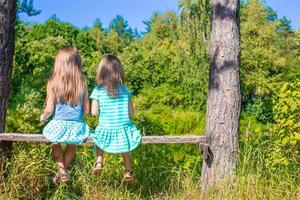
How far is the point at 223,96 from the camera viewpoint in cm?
591

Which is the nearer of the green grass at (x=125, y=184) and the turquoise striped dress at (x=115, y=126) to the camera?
the turquoise striped dress at (x=115, y=126)

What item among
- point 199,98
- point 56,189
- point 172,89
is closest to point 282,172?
point 56,189

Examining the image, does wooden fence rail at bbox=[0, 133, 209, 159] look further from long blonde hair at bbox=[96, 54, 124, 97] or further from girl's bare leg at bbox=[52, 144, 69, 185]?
long blonde hair at bbox=[96, 54, 124, 97]

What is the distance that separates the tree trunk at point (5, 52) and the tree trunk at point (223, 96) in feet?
7.01

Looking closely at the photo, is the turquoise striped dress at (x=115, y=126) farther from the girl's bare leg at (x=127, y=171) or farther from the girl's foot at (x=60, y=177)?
the girl's foot at (x=60, y=177)

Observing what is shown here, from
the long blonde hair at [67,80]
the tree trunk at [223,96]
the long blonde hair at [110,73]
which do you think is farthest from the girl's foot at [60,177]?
the tree trunk at [223,96]

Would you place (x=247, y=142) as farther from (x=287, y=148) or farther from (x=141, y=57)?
(x=141, y=57)

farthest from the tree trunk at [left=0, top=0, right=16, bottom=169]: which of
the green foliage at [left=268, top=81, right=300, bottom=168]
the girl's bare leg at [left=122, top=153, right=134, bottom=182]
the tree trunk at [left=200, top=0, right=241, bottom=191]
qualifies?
the green foliage at [left=268, top=81, right=300, bottom=168]

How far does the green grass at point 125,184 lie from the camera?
5438mm

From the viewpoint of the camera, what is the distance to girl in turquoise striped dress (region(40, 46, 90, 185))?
526cm

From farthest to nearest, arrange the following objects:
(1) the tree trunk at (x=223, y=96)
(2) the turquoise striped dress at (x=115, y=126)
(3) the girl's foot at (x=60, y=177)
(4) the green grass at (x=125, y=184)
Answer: (1) the tree trunk at (x=223, y=96)
(4) the green grass at (x=125, y=184)
(2) the turquoise striped dress at (x=115, y=126)
(3) the girl's foot at (x=60, y=177)

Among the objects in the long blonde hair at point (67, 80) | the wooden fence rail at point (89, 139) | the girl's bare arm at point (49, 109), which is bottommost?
the wooden fence rail at point (89, 139)

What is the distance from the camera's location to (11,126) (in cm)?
704

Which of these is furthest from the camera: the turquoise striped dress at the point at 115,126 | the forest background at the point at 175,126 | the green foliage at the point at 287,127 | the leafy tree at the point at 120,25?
the leafy tree at the point at 120,25
